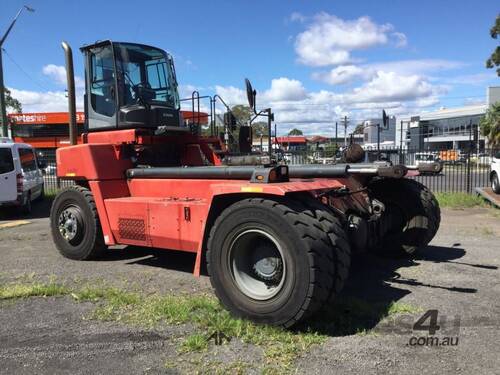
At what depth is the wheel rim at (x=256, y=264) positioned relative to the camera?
14.9 ft

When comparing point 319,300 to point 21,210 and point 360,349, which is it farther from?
point 21,210

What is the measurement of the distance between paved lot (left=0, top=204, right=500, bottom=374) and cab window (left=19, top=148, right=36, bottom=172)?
693cm

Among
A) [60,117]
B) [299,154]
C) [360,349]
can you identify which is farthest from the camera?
[60,117]

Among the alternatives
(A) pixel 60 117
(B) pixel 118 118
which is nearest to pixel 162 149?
(B) pixel 118 118

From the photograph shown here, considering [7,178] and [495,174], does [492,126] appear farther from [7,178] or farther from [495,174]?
[7,178]

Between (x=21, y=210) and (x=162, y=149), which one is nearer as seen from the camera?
(x=162, y=149)

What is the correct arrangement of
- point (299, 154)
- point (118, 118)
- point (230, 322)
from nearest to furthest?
point (230, 322) → point (118, 118) → point (299, 154)

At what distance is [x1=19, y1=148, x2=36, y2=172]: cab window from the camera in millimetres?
14005

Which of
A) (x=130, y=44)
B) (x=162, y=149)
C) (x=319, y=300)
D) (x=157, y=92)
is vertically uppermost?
(x=130, y=44)

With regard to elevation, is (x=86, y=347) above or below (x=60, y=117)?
below

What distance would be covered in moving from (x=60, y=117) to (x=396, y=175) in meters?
50.9

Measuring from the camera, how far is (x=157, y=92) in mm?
7797

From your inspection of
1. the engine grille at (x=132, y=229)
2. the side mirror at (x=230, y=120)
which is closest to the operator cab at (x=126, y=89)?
the side mirror at (x=230, y=120)

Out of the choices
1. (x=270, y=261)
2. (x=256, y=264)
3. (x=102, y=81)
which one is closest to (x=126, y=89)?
(x=102, y=81)
